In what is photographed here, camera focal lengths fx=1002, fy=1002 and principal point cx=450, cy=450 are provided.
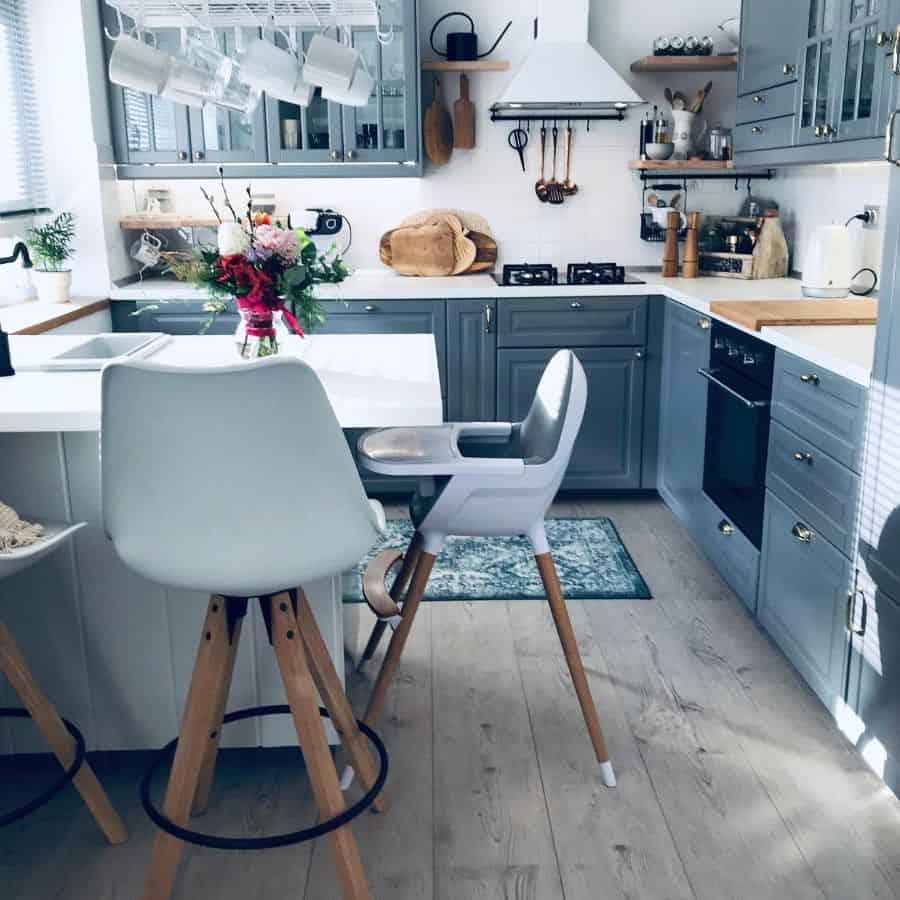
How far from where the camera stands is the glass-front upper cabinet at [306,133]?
4328 millimetres

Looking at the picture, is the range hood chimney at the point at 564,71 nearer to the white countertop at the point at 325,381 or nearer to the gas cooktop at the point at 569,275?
the gas cooktop at the point at 569,275

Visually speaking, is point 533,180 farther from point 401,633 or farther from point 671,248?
point 401,633

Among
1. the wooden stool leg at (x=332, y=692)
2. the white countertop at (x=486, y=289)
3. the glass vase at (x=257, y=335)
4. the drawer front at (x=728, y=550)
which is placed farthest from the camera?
the white countertop at (x=486, y=289)

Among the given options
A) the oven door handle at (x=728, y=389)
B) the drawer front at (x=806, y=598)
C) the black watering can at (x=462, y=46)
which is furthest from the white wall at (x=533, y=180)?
the drawer front at (x=806, y=598)

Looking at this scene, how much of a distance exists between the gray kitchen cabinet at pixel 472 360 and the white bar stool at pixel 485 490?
1.79 m

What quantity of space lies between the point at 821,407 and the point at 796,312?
1.98ft

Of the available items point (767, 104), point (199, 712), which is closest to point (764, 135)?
point (767, 104)

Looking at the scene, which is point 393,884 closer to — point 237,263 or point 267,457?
point 267,457

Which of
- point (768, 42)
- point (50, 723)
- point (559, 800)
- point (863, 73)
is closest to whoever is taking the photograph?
point (50, 723)

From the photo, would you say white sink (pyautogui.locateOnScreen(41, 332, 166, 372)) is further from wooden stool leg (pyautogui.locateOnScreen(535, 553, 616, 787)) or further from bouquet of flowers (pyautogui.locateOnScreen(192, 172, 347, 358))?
wooden stool leg (pyautogui.locateOnScreen(535, 553, 616, 787))

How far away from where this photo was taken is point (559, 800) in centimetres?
225

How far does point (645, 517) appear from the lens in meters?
4.18

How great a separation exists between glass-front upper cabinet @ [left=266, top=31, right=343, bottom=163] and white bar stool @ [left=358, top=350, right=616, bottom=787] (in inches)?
91.8

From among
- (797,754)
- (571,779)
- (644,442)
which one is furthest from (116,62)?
(644,442)
